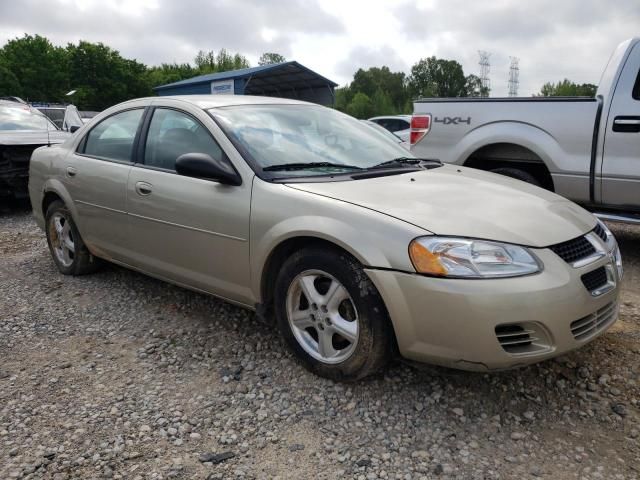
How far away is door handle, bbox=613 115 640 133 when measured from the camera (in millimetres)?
4758

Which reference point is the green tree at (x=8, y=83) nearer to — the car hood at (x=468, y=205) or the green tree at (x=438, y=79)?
the car hood at (x=468, y=205)

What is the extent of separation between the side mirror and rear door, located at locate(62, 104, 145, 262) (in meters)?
0.92

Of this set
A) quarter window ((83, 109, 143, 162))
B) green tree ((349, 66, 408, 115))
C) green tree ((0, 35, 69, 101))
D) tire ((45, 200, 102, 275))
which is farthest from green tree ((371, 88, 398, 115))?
quarter window ((83, 109, 143, 162))

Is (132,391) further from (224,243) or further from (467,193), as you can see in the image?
(467,193)

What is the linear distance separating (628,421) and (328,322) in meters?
1.45

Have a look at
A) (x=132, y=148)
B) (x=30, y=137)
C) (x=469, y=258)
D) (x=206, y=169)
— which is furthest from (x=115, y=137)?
(x=30, y=137)

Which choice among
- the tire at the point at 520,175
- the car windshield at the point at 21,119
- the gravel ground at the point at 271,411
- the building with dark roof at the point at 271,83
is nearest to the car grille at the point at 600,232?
the gravel ground at the point at 271,411

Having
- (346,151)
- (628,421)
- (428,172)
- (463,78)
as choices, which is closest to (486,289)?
(628,421)

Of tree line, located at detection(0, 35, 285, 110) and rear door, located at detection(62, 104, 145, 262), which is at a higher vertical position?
tree line, located at detection(0, 35, 285, 110)

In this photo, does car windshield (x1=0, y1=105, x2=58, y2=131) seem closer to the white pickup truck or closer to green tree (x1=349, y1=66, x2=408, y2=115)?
the white pickup truck

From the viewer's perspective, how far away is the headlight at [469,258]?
2.36 m

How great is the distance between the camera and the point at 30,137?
8.02 meters

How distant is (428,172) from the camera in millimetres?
3379

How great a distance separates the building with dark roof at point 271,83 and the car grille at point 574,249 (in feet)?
70.1
